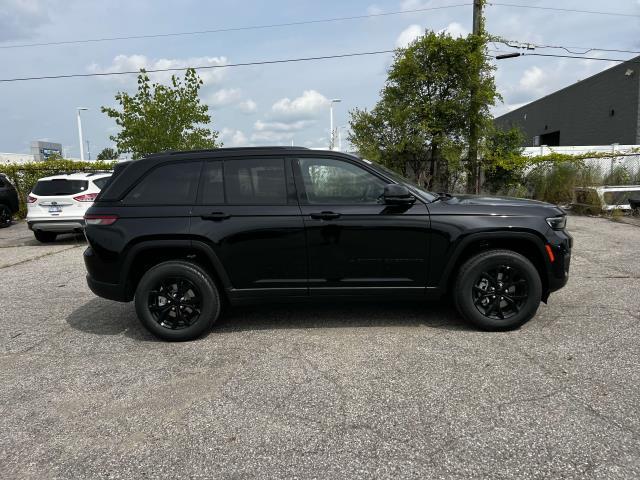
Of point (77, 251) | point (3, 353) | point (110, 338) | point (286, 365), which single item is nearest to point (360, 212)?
point (286, 365)

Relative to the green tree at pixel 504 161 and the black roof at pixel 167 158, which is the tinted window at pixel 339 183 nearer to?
the black roof at pixel 167 158

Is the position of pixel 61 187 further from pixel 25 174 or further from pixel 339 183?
pixel 339 183

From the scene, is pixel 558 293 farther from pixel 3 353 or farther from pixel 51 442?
pixel 3 353

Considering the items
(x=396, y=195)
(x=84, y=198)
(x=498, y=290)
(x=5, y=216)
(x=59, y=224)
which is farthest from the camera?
(x=5, y=216)

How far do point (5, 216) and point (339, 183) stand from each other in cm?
1377

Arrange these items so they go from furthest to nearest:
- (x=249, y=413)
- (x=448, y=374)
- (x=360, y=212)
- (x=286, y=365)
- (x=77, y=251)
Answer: (x=77, y=251) < (x=360, y=212) < (x=286, y=365) < (x=448, y=374) < (x=249, y=413)

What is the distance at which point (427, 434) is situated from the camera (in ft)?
9.04

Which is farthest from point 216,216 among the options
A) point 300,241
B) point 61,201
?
point 61,201

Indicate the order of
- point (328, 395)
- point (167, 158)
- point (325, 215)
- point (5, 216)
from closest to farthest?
1. point (328, 395)
2. point (325, 215)
3. point (167, 158)
4. point (5, 216)

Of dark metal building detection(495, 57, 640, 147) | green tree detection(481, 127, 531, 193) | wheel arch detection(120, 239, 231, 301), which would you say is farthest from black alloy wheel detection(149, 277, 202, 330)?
dark metal building detection(495, 57, 640, 147)

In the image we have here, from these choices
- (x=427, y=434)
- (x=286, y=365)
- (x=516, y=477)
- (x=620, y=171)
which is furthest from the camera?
(x=620, y=171)

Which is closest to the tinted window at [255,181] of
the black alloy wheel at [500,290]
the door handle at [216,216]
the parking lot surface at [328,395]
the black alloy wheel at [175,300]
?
the door handle at [216,216]

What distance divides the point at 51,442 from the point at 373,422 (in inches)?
78.1

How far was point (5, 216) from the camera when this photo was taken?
14.0 m
